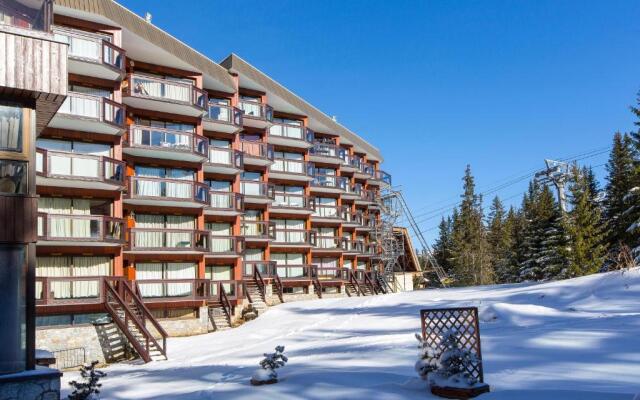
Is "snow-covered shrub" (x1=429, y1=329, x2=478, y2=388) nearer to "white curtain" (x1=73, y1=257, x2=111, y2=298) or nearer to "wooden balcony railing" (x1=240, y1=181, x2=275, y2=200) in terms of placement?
"white curtain" (x1=73, y1=257, x2=111, y2=298)

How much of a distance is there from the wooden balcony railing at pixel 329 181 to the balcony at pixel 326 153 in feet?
4.44

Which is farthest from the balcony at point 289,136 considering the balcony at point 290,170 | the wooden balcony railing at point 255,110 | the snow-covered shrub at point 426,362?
the snow-covered shrub at point 426,362

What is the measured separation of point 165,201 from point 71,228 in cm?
533

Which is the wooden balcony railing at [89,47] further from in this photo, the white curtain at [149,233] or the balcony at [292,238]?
the balcony at [292,238]

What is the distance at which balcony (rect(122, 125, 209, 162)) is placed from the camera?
91.7 ft

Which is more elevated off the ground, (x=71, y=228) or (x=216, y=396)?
(x=71, y=228)

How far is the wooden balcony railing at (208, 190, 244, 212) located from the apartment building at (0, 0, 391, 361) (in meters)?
0.08

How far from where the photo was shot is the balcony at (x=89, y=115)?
78.7 ft

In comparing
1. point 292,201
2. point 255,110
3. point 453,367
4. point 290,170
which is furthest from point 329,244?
point 453,367

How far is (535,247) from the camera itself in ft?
183

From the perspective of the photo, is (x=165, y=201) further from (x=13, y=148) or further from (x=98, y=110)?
(x=13, y=148)

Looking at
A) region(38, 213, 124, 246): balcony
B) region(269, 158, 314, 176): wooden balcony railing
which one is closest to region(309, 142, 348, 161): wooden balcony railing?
region(269, 158, 314, 176): wooden balcony railing

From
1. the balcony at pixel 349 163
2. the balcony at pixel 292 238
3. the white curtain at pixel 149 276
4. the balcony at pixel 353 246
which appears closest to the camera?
the white curtain at pixel 149 276

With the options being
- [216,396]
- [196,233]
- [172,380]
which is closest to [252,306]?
[196,233]
